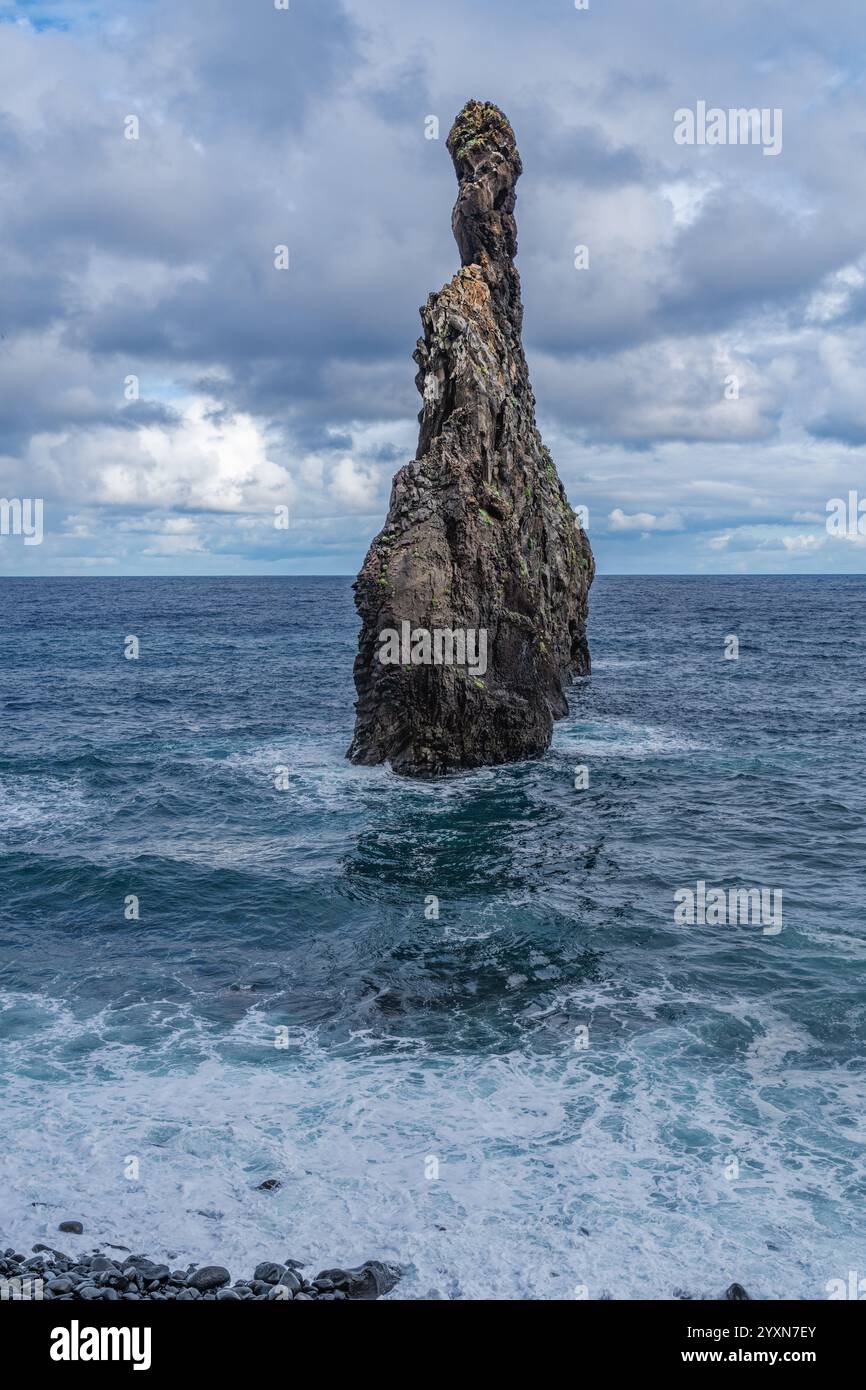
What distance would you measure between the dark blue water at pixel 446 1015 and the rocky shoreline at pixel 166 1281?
48 cm

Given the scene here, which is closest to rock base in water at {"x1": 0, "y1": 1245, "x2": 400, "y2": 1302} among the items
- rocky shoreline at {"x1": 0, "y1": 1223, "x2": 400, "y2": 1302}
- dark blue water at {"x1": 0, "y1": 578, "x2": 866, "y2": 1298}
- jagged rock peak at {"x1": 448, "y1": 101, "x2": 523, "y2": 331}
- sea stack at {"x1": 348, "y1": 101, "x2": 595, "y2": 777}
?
rocky shoreline at {"x1": 0, "y1": 1223, "x2": 400, "y2": 1302}

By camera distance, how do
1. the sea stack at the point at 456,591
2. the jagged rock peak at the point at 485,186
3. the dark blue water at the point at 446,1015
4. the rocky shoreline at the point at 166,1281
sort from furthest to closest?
the jagged rock peak at the point at 485,186 < the sea stack at the point at 456,591 < the dark blue water at the point at 446,1015 < the rocky shoreline at the point at 166,1281

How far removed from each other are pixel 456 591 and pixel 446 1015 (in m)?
21.6

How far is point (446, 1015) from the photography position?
66.5 feet

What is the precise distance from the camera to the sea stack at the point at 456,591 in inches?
1481

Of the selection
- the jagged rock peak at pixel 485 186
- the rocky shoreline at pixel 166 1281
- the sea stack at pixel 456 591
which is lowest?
the rocky shoreline at pixel 166 1281

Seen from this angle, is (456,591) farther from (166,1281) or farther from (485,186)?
(166,1281)

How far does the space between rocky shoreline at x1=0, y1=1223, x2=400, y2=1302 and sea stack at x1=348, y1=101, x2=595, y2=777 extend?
2577 cm

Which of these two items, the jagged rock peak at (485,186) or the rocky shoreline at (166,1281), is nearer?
the rocky shoreline at (166,1281)

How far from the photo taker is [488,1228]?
548 inches

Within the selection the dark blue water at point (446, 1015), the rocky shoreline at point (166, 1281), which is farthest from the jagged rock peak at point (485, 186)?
the rocky shoreline at point (166, 1281)

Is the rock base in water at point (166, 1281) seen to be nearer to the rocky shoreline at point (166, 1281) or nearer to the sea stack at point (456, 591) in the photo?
the rocky shoreline at point (166, 1281)

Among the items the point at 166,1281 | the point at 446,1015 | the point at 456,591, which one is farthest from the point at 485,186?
the point at 166,1281

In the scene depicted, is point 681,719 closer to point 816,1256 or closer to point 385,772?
point 385,772
